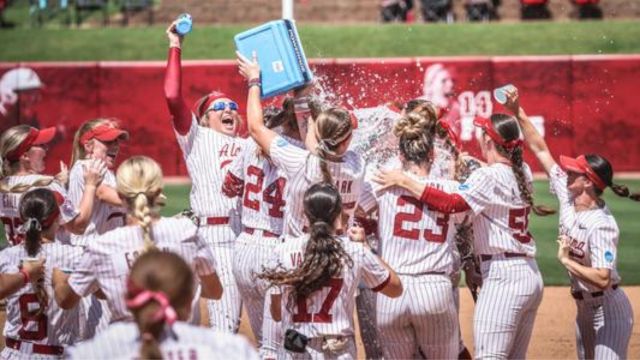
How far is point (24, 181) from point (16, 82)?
11917 millimetres

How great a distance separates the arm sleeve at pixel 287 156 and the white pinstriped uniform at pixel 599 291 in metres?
1.84

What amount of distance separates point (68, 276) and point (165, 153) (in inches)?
490

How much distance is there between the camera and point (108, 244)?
5637 millimetres

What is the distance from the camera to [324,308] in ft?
19.9

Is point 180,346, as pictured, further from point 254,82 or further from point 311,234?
point 254,82

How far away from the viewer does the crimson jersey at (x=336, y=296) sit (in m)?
6.05

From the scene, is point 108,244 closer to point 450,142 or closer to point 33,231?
point 33,231

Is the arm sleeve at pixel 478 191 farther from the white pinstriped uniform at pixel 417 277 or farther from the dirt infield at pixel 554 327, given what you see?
the dirt infield at pixel 554 327

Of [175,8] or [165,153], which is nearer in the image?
[165,153]

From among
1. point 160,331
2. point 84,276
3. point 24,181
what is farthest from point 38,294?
point 160,331

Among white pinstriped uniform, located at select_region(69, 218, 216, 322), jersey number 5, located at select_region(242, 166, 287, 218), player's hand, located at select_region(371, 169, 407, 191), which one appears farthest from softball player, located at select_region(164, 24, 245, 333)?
white pinstriped uniform, located at select_region(69, 218, 216, 322)

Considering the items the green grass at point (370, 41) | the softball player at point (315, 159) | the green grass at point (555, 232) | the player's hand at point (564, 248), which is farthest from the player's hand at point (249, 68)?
the green grass at point (370, 41)

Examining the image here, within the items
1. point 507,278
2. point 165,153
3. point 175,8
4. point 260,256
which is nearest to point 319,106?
point 260,256

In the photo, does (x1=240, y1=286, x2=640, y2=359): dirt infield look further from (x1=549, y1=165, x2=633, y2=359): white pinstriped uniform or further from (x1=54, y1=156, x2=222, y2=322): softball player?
(x1=54, y1=156, x2=222, y2=322): softball player
